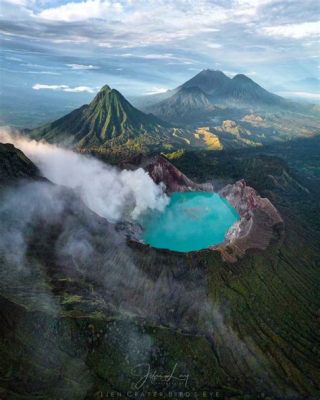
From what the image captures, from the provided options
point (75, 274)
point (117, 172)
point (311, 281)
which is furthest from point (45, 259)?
point (117, 172)

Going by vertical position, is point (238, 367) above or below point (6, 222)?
below

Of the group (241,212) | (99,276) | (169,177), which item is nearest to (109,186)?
(169,177)

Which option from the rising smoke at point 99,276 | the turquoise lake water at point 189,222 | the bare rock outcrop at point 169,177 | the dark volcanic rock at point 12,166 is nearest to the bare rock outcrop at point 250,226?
the turquoise lake water at point 189,222

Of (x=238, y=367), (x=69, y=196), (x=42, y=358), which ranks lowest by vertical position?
(x=238, y=367)

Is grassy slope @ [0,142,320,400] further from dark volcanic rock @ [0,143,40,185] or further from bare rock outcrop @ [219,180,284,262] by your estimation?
dark volcanic rock @ [0,143,40,185]

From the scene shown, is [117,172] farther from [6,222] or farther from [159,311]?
[159,311]

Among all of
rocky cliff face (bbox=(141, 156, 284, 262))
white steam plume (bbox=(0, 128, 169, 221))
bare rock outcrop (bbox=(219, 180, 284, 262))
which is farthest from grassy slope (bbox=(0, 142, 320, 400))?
white steam plume (bbox=(0, 128, 169, 221))

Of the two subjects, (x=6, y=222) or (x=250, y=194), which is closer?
(x=6, y=222)

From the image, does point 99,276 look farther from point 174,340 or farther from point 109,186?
point 109,186
